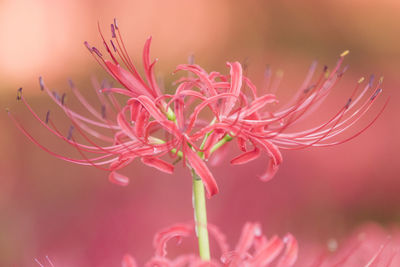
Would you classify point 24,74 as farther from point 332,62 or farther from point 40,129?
point 332,62

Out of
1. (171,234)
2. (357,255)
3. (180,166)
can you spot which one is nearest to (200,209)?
(171,234)

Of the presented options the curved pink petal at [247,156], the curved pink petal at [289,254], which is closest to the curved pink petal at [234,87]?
the curved pink petal at [247,156]

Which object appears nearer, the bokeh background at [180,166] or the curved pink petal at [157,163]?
the curved pink petal at [157,163]

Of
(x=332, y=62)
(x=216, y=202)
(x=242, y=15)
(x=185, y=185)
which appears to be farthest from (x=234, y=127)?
(x=242, y=15)

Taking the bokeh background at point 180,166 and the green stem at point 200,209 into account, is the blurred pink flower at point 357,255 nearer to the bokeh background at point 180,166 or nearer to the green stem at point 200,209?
the green stem at point 200,209

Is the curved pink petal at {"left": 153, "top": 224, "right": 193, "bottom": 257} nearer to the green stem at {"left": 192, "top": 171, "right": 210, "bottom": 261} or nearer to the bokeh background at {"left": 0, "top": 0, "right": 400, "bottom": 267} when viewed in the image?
the green stem at {"left": 192, "top": 171, "right": 210, "bottom": 261}

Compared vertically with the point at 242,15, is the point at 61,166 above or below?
below

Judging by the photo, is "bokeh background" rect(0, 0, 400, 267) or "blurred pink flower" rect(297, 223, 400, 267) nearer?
"blurred pink flower" rect(297, 223, 400, 267)

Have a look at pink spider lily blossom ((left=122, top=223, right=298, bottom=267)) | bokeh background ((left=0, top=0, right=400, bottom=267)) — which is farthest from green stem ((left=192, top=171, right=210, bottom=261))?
bokeh background ((left=0, top=0, right=400, bottom=267))
